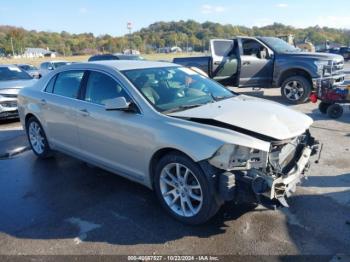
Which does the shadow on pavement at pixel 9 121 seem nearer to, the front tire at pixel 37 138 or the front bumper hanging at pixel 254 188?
the front tire at pixel 37 138

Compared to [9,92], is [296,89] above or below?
below

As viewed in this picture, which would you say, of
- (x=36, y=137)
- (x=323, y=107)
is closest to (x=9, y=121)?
(x=36, y=137)

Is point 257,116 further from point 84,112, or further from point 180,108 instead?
point 84,112

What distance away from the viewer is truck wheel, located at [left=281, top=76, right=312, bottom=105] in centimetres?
1055

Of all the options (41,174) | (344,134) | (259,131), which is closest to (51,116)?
(41,174)

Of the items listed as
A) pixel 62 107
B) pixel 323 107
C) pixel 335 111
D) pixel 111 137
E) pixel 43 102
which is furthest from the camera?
pixel 323 107

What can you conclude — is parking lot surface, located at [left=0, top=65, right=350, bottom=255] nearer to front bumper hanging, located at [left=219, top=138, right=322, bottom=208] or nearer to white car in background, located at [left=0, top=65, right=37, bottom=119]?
front bumper hanging, located at [left=219, top=138, right=322, bottom=208]

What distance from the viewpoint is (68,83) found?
529cm

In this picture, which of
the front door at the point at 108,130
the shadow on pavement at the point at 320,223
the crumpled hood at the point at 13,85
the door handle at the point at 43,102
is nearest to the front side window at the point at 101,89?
the front door at the point at 108,130

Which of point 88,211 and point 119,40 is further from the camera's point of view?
point 119,40

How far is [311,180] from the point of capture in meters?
4.80

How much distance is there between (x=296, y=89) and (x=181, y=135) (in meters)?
8.15

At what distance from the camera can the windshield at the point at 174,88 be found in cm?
415

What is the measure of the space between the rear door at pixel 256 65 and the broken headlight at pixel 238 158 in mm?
8629
